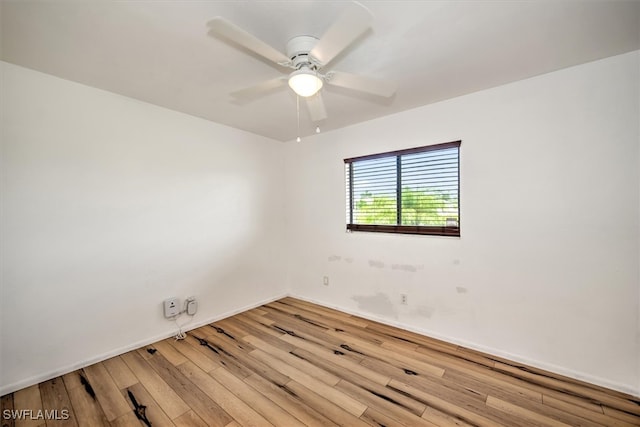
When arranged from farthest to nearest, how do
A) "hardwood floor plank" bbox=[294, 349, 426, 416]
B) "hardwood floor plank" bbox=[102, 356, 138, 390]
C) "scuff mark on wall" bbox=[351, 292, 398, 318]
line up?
"scuff mark on wall" bbox=[351, 292, 398, 318] < "hardwood floor plank" bbox=[102, 356, 138, 390] < "hardwood floor plank" bbox=[294, 349, 426, 416]

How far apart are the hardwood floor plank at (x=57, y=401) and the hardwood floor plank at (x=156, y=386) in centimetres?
41

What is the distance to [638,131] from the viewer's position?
6.13ft

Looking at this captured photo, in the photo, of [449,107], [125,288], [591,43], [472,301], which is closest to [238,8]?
[449,107]

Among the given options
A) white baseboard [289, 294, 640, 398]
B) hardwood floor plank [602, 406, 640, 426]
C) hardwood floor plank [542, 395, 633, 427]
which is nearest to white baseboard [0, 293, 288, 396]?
white baseboard [289, 294, 640, 398]

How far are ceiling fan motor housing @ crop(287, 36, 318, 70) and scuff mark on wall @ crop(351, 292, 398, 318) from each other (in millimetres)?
2527

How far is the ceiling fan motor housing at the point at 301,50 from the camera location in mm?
1620

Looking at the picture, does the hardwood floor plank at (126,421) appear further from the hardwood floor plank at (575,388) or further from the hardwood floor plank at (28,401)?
the hardwood floor plank at (575,388)

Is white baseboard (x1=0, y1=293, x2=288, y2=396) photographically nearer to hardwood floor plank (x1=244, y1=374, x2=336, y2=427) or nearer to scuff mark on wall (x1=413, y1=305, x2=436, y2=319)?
hardwood floor plank (x1=244, y1=374, x2=336, y2=427)

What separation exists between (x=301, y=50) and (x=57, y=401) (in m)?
2.91

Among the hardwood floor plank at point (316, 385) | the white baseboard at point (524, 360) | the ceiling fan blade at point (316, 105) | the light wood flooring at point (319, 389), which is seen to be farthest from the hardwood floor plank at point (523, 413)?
the ceiling fan blade at point (316, 105)

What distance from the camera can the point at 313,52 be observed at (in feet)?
5.00

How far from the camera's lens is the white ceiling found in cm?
147

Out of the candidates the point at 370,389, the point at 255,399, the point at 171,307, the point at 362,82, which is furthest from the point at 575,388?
the point at 171,307

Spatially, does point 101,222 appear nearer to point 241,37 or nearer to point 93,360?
point 93,360
